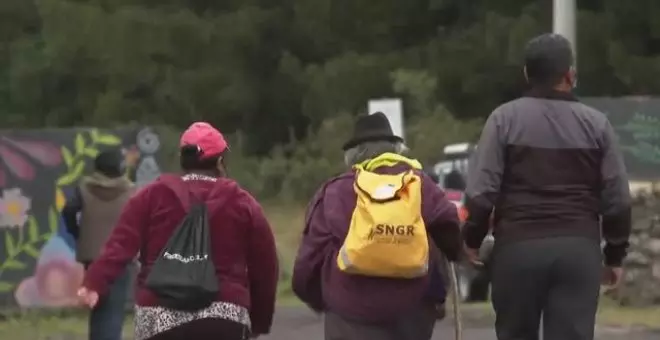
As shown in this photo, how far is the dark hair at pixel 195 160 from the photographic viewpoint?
20.2 ft

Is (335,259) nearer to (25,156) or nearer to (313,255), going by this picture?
(313,255)

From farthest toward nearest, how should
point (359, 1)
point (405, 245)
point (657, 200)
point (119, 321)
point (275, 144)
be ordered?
point (275, 144) < point (359, 1) < point (657, 200) < point (119, 321) < point (405, 245)

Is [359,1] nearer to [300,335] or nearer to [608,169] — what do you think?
[300,335]

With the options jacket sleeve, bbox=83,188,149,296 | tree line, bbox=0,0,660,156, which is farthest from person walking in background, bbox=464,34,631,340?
tree line, bbox=0,0,660,156

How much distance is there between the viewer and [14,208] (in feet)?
46.6

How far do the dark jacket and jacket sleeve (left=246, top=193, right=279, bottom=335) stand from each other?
171 inches

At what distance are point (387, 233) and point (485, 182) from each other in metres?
0.46

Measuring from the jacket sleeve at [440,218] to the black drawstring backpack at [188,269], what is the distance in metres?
0.88

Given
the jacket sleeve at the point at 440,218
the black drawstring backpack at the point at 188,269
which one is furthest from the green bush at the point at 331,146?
the black drawstring backpack at the point at 188,269

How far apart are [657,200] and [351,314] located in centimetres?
919

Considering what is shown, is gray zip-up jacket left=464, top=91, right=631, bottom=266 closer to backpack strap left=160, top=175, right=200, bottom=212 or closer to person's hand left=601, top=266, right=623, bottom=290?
person's hand left=601, top=266, right=623, bottom=290

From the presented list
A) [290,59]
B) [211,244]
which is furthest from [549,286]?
[290,59]

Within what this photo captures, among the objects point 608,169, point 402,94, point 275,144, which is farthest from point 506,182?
point 275,144

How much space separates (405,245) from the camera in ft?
19.2
